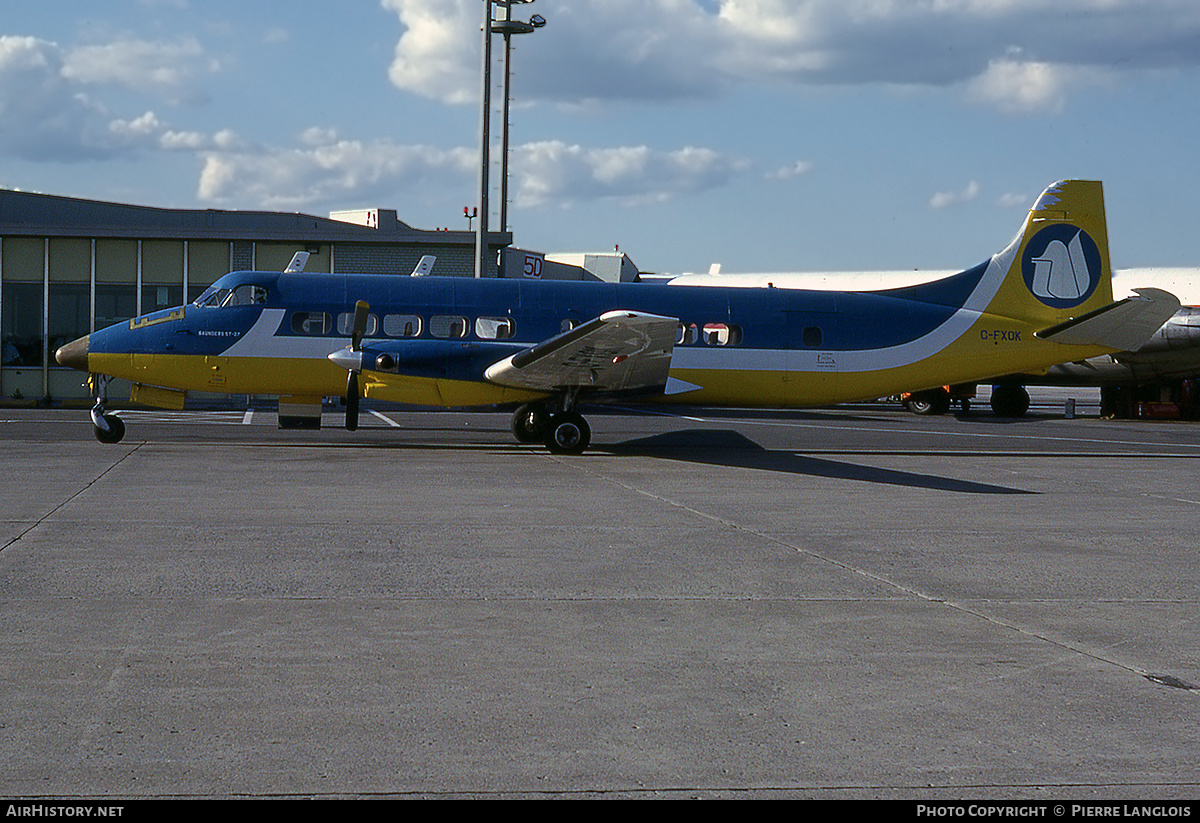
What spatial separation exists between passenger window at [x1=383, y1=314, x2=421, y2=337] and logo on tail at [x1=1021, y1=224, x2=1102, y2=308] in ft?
41.0

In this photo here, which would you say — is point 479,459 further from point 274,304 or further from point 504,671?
point 504,671

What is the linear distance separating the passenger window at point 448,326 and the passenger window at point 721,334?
463 cm

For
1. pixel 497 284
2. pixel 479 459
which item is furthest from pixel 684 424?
pixel 479 459

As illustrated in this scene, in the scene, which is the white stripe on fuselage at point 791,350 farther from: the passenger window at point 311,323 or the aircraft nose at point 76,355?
the aircraft nose at point 76,355

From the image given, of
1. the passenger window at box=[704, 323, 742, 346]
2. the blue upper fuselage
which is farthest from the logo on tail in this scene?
the passenger window at box=[704, 323, 742, 346]

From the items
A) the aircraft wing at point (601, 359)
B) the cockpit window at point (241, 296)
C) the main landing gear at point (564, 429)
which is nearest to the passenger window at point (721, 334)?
the aircraft wing at point (601, 359)

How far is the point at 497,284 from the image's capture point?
20.9 metres

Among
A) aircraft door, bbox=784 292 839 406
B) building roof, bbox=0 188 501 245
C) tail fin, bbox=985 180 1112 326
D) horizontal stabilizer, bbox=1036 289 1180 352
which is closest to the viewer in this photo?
horizontal stabilizer, bbox=1036 289 1180 352

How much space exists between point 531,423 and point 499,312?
2.19m

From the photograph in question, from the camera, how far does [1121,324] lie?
2150 cm

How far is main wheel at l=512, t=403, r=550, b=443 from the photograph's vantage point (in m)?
20.6

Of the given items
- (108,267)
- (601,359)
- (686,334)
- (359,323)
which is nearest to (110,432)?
(359,323)

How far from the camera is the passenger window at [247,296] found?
20078mm

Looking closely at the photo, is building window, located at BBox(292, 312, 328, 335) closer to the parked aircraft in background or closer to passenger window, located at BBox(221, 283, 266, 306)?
passenger window, located at BBox(221, 283, 266, 306)
